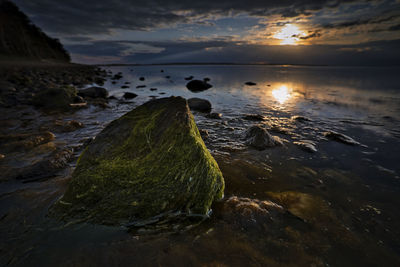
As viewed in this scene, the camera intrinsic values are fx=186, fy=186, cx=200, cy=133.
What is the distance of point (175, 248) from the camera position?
2430mm

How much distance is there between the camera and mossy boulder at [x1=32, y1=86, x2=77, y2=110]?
10223mm

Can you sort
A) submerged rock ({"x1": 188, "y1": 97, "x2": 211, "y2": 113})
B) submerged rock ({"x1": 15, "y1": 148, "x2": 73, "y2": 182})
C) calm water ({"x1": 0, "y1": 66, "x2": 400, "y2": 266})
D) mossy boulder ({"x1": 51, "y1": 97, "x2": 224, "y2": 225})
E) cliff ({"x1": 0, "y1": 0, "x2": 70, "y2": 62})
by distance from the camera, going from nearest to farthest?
calm water ({"x1": 0, "y1": 66, "x2": 400, "y2": 266}) < mossy boulder ({"x1": 51, "y1": 97, "x2": 224, "y2": 225}) < submerged rock ({"x1": 15, "y1": 148, "x2": 73, "y2": 182}) < submerged rock ({"x1": 188, "y1": 97, "x2": 211, "y2": 113}) < cliff ({"x1": 0, "y1": 0, "x2": 70, "y2": 62})

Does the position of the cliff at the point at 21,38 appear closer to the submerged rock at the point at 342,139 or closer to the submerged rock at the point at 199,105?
the submerged rock at the point at 199,105

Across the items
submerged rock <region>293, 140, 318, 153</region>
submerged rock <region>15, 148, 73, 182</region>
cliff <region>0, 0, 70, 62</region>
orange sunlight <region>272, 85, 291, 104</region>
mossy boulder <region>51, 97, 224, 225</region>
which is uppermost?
cliff <region>0, 0, 70, 62</region>

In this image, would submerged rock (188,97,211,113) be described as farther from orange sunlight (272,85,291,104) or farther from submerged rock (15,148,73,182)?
submerged rock (15,148,73,182)

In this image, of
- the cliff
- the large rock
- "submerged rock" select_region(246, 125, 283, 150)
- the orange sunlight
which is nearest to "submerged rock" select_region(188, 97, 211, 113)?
"submerged rock" select_region(246, 125, 283, 150)

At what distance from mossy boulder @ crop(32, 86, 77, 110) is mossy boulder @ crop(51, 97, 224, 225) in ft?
30.1

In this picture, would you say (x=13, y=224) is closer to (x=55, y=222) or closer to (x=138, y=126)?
(x=55, y=222)

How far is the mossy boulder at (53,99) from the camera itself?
10.2 m

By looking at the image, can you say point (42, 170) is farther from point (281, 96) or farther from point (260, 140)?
point (281, 96)

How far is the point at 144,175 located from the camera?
3047 millimetres

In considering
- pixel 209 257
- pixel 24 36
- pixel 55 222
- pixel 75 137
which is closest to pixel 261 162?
pixel 209 257

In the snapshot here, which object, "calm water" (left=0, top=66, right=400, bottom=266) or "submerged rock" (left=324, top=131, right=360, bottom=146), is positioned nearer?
"calm water" (left=0, top=66, right=400, bottom=266)

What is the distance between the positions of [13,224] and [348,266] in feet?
15.0
